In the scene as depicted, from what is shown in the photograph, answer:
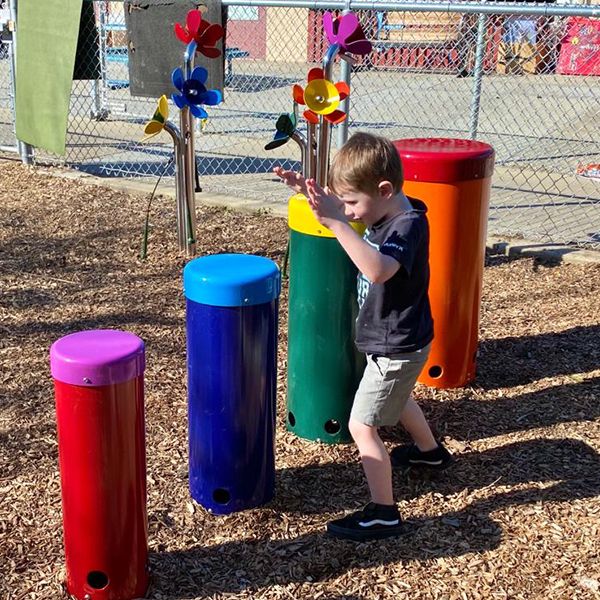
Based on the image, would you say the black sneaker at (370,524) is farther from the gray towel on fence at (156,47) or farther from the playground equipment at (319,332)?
the gray towel on fence at (156,47)

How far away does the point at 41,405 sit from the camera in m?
3.95

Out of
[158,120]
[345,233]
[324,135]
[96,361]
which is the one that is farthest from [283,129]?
[96,361]

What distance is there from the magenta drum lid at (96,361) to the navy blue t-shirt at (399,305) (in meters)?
0.85

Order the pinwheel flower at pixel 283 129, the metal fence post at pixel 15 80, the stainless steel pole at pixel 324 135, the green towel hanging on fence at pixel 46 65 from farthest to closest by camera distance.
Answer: the metal fence post at pixel 15 80 → the green towel hanging on fence at pixel 46 65 → the pinwheel flower at pixel 283 129 → the stainless steel pole at pixel 324 135

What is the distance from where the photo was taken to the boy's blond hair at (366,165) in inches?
107

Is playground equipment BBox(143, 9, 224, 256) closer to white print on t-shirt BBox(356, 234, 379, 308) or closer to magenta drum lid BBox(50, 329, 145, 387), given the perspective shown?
white print on t-shirt BBox(356, 234, 379, 308)

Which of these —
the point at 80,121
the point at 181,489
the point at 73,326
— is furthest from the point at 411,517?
the point at 80,121

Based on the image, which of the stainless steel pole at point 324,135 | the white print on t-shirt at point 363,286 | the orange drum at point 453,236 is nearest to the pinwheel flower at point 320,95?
the stainless steel pole at point 324,135

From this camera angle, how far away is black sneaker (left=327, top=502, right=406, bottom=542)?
3.00m

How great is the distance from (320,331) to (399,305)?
0.64 m

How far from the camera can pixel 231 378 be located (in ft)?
9.80

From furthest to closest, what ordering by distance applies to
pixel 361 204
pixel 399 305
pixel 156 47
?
pixel 156 47 → pixel 399 305 → pixel 361 204

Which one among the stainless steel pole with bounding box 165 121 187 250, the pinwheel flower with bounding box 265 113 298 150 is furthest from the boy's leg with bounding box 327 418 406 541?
the stainless steel pole with bounding box 165 121 187 250

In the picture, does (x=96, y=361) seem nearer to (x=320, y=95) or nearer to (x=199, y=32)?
(x=320, y=95)
